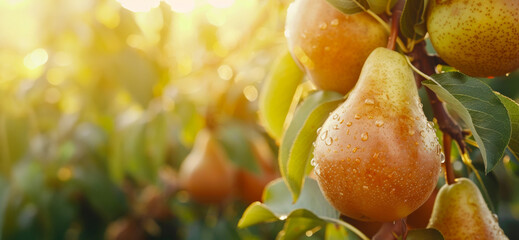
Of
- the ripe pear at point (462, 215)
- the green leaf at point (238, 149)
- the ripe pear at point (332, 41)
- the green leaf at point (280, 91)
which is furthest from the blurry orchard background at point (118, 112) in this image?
the ripe pear at point (462, 215)

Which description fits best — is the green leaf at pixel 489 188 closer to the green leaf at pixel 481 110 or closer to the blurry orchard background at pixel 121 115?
the green leaf at pixel 481 110

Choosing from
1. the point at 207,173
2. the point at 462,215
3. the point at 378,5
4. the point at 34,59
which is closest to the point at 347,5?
the point at 378,5

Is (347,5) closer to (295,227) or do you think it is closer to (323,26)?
(323,26)

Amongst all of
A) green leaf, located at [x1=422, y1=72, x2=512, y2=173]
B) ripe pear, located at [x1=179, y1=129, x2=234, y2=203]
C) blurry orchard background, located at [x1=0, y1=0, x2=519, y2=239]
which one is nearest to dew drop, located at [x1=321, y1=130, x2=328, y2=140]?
green leaf, located at [x1=422, y1=72, x2=512, y2=173]

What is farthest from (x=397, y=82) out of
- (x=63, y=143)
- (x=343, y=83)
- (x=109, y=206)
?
(x=63, y=143)

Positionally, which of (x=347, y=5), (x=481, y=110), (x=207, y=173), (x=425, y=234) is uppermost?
(x=347, y=5)

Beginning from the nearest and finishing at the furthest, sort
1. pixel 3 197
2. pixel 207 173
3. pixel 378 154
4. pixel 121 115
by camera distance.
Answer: pixel 378 154
pixel 3 197
pixel 207 173
pixel 121 115
